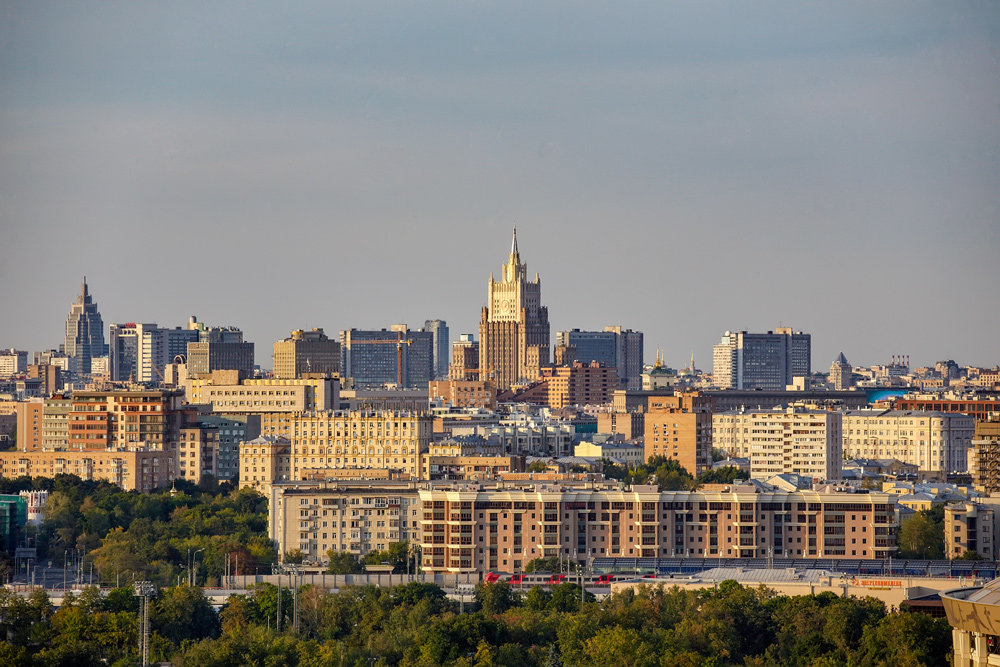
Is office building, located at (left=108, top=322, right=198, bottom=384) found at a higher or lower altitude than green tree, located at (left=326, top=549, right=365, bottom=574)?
higher

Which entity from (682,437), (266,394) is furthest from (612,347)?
(682,437)

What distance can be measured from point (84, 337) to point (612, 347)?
2805 cm

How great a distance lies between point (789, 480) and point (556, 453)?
1962 centimetres

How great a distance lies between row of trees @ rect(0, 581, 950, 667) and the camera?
98.5 ft

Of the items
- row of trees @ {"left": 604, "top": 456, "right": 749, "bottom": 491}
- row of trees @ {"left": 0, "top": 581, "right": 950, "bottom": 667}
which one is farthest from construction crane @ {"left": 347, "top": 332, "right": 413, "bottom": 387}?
row of trees @ {"left": 0, "top": 581, "right": 950, "bottom": 667}

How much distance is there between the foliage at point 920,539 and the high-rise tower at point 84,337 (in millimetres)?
79684

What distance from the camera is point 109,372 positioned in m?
122

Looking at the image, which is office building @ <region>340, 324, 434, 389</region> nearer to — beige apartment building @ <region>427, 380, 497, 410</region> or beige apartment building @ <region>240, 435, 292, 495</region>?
beige apartment building @ <region>427, 380, 497, 410</region>

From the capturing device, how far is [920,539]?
44.0 m

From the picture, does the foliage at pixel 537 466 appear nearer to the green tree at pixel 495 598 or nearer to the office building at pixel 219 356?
the green tree at pixel 495 598

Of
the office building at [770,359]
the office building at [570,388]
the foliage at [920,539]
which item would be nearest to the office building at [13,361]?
the office building at [570,388]

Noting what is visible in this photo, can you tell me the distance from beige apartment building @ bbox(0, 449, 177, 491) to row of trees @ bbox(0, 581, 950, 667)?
2228cm

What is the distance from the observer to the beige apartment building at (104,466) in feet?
192

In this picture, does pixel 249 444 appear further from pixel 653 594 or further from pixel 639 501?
pixel 653 594
